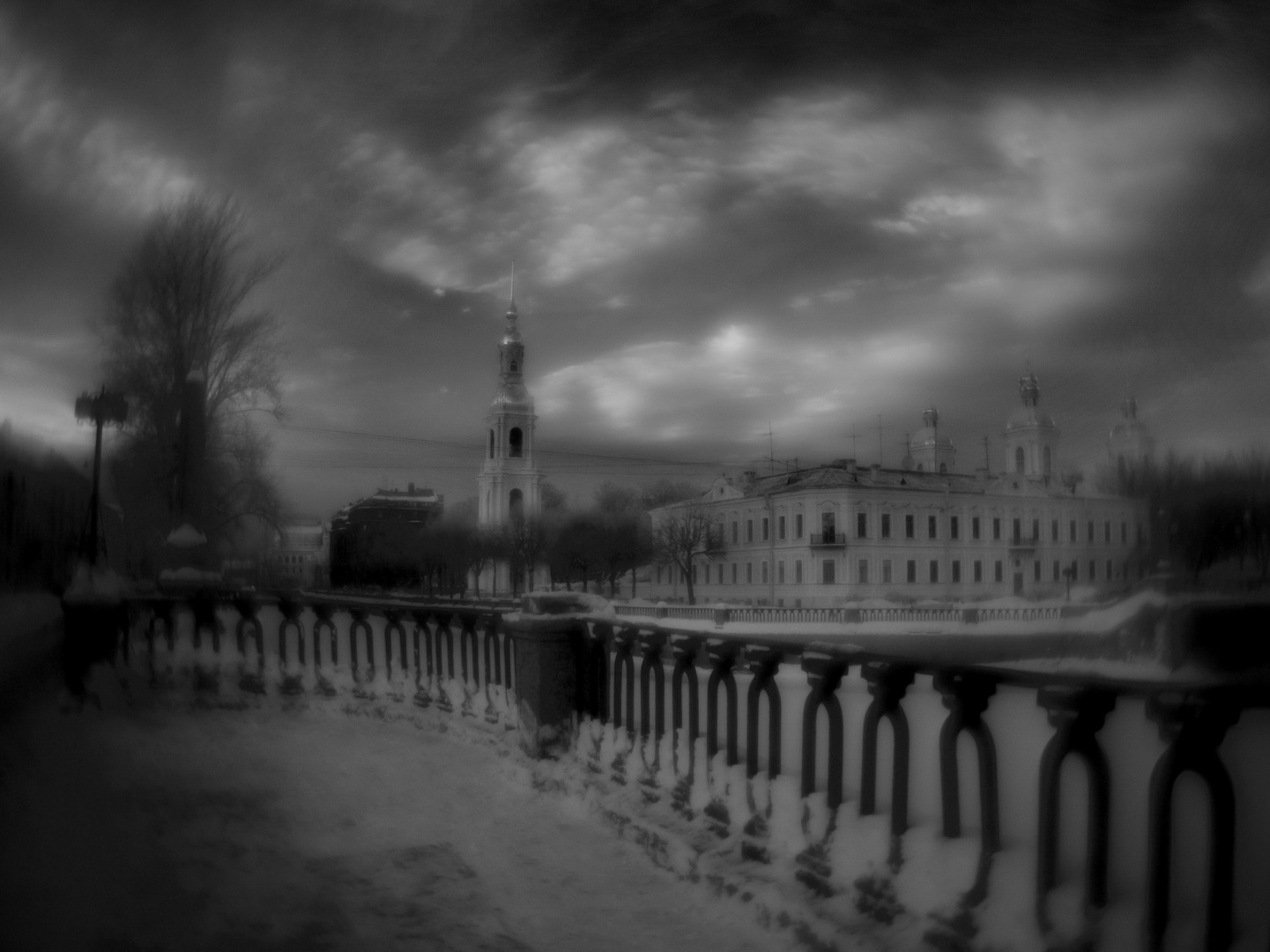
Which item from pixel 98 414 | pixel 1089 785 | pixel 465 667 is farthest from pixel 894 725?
pixel 465 667

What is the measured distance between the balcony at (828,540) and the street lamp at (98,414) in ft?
5.37

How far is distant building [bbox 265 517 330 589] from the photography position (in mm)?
2180

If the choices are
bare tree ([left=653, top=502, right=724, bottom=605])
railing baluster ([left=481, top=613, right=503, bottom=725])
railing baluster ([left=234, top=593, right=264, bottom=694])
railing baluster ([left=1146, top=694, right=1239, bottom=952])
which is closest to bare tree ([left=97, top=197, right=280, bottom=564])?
bare tree ([left=653, top=502, right=724, bottom=605])

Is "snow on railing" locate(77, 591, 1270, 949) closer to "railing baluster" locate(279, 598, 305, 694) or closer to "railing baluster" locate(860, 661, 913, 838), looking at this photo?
"railing baluster" locate(860, 661, 913, 838)

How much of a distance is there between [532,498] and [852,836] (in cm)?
116

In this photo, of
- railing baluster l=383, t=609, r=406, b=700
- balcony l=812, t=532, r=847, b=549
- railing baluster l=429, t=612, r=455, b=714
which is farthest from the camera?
railing baluster l=383, t=609, r=406, b=700

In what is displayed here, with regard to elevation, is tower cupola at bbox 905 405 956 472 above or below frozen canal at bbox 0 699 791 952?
above

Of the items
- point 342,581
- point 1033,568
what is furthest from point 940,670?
point 342,581

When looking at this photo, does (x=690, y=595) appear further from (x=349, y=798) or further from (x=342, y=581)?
(x=349, y=798)

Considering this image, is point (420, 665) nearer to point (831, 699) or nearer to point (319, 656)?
point (319, 656)

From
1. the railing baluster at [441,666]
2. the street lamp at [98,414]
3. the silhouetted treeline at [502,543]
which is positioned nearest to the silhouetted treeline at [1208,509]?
the silhouetted treeline at [502,543]

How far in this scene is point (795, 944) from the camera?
2.15m

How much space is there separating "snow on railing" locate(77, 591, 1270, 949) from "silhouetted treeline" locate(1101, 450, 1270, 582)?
13 centimetres

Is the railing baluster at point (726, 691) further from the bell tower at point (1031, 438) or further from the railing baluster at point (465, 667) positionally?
the railing baluster at point (465, 667)
